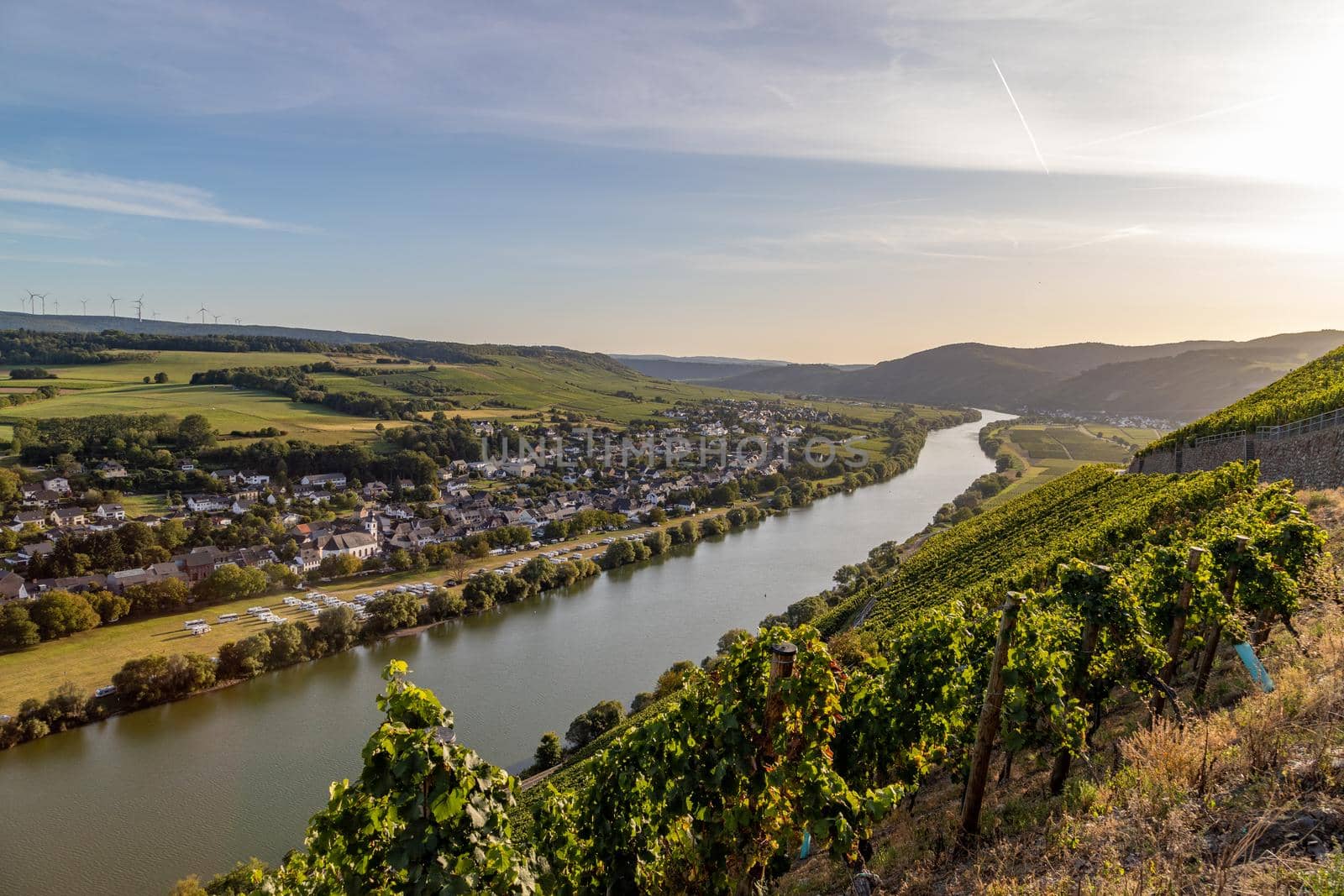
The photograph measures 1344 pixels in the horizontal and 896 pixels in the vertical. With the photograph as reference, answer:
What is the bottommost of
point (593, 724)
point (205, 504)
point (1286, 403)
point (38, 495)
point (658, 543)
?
point (205, 504)

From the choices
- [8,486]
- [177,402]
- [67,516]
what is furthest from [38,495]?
[177,402]

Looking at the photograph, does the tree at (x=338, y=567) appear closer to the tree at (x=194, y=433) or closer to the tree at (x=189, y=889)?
Result: the tree at (x=189, y=889)

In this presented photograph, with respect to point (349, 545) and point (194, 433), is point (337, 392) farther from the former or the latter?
point (349, 545)

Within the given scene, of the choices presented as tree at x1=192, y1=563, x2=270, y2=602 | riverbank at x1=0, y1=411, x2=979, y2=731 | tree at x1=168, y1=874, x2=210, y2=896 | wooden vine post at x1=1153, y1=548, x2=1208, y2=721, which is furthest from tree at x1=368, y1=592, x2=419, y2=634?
wooden vine post at x1=1153, y1=548, x2=1208, y2=721

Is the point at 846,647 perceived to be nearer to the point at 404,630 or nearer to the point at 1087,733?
the point at 1087,733

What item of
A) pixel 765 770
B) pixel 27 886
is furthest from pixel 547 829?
pixel 27 886
